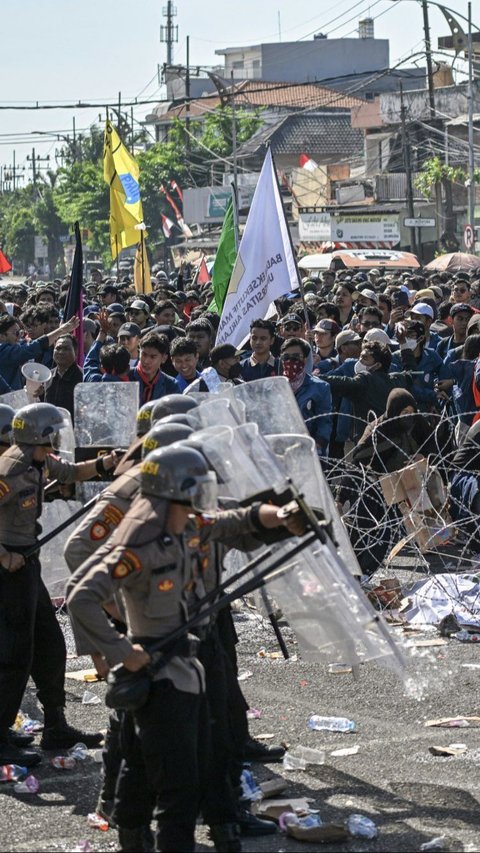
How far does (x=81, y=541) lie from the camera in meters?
6.13

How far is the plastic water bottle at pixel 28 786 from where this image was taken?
256 inches

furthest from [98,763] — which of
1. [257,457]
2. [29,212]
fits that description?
[29,212]

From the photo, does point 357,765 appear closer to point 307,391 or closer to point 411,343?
point 307,391

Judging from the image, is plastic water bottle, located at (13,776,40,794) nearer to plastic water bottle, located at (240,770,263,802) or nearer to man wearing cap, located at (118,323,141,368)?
plastic water bottle, located at (240,770,263,802)

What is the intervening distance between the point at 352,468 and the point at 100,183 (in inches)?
2831

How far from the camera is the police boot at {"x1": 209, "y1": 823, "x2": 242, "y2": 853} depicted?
18.0 feet

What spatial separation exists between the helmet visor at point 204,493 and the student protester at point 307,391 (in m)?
5.37

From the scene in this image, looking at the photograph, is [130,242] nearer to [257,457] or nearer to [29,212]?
[257,457]

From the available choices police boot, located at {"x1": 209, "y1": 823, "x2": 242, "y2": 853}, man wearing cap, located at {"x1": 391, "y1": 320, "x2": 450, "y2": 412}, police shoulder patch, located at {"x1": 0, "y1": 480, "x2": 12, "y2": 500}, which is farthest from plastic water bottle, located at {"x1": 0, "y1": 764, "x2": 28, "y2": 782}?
man wearing cap, located at {"x1": 391, "y1": 320, "x2": 450, "y2": 412}

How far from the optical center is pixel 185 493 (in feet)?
15.9

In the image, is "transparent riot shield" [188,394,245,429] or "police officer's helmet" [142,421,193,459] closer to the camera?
"police officer's helmet" [142,421,193,459]

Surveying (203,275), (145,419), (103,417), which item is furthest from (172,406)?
(203,275)

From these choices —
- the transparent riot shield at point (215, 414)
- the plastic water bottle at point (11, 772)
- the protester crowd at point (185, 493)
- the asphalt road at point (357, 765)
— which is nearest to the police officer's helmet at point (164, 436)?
the protester crowd at point (185, 493)

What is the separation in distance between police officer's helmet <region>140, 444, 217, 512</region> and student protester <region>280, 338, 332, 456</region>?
17.7 feet
